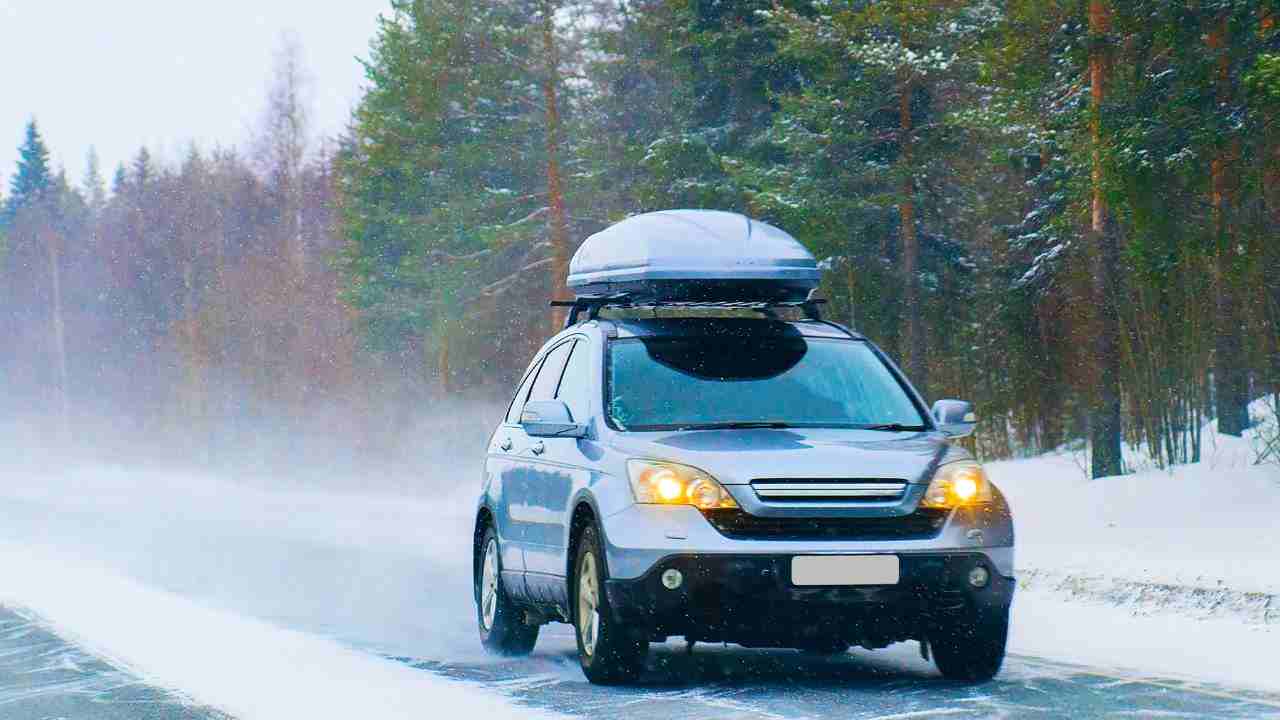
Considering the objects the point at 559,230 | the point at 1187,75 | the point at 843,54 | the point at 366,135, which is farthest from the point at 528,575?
the point at 366,135

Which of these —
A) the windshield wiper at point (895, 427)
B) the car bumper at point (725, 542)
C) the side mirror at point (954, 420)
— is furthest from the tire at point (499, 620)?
the side mirror at point (954, 420)

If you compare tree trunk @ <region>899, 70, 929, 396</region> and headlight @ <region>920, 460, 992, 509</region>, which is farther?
tree trunk @ <region>899, 70, 929, 396</region>

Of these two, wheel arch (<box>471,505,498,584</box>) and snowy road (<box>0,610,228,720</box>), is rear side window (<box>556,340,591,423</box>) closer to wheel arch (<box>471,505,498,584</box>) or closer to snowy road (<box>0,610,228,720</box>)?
wheel arch (<box>471,505,498,584</box>)

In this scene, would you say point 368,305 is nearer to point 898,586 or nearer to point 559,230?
point 559,230

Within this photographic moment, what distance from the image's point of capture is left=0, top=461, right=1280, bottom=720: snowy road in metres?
8.41

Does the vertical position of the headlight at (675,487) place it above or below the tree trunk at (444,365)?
below

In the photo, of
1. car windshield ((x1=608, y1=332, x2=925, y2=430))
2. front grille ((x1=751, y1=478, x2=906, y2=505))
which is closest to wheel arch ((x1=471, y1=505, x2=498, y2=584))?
car windshield ((x1=608, y1=332, x2=925, y2=430))

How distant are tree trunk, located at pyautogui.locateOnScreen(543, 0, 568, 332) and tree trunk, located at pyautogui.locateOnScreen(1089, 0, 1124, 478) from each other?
18980 millimetres

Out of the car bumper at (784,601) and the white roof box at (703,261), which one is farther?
the white roof box at (703,261)

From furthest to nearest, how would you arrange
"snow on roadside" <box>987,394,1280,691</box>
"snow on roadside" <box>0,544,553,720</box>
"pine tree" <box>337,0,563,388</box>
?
"pine tree" <box>337,0,563,388</box> → "snow on roadside" <box>987,394,1280,691</box> → "snow on roadside" <box>0,544,553,720</box>

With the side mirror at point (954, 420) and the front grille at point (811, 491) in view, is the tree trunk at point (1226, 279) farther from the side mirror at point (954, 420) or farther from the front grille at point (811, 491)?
the front grille at point (811, 491)

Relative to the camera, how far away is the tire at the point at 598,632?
345 inches

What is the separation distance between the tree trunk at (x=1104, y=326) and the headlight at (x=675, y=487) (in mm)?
12095

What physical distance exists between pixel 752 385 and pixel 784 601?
1.65 m
